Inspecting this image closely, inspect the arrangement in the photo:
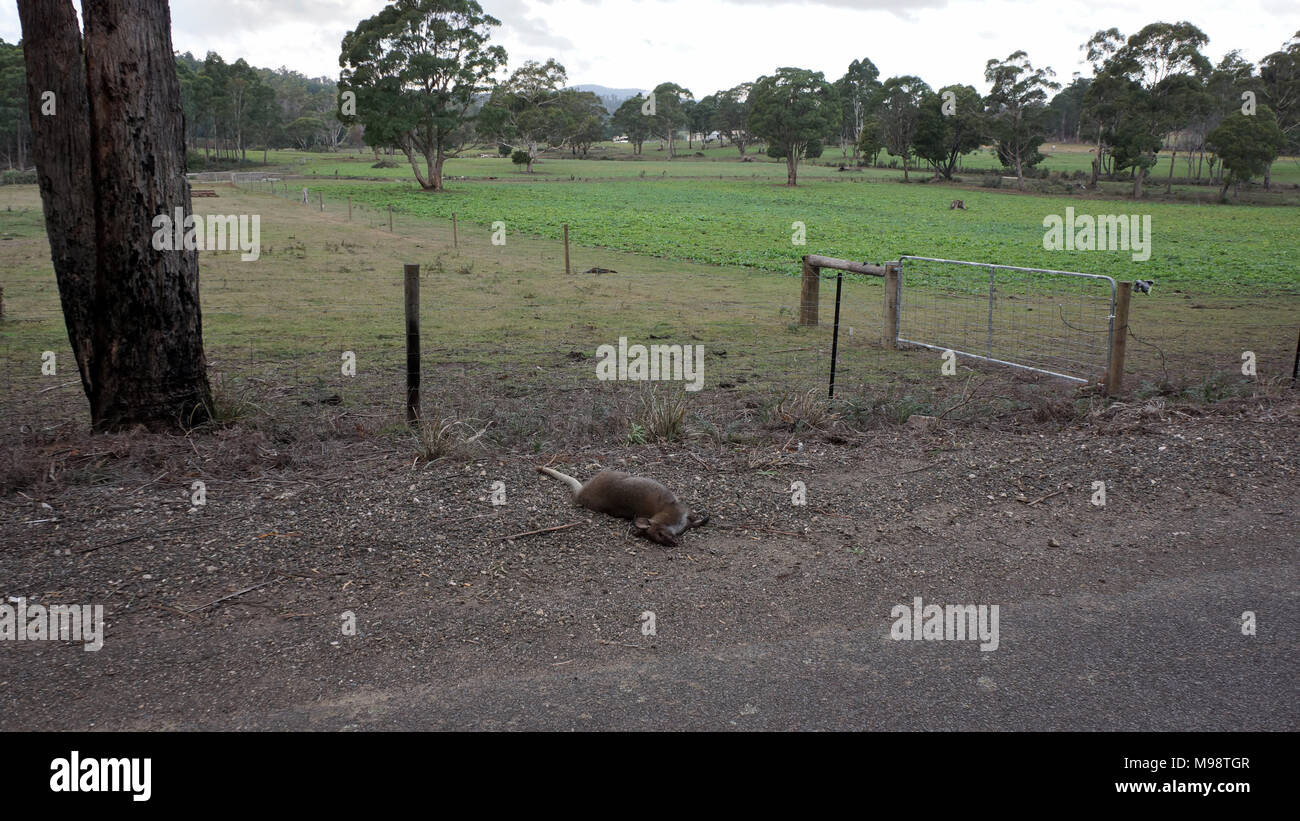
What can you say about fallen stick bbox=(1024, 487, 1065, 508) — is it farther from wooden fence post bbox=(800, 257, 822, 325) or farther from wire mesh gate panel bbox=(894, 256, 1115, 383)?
wooden fence post bbox=(800, 257, 822, 325)

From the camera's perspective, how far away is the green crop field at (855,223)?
25062 millimetres

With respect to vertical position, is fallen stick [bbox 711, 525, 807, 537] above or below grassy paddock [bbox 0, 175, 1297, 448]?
below

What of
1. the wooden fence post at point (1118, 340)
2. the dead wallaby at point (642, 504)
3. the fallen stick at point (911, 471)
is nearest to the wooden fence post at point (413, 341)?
the dead wallaby at point (642, 504)

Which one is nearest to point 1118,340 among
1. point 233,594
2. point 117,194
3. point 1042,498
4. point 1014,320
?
point 1042,498

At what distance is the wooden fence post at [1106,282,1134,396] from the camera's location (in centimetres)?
940

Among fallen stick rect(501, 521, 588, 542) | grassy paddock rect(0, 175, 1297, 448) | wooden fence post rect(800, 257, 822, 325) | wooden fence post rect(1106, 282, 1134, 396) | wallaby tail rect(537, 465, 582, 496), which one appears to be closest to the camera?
fallen stick rect(501, 521, 588, 542)

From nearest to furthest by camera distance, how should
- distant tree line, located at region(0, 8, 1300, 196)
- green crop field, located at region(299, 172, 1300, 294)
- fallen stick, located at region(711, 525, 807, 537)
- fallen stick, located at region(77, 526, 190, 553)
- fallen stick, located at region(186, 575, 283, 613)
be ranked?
fallen stick, located at region(186, 575, 283, 613) < fallen stick, located at region(77, 526, 190, 553) < fallen stick, located at region(711, 525, 807, 537) < green crop field, located at region(299, 172, 1300, 294) < distant tree line, located at region(0, 8, 1300, 196)

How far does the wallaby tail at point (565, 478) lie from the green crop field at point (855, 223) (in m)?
17.4

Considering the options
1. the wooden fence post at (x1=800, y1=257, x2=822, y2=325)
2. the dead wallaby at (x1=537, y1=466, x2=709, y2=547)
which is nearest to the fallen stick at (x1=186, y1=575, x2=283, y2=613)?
the dead wallaby at (x1=537, y1=466, x2=709, y2=547)

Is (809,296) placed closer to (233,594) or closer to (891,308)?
(891,308)

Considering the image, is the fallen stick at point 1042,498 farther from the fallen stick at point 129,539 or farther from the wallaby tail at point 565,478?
the fallen stick at point 129,539

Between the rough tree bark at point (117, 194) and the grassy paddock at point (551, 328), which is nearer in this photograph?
the rough tree bark at point (117, 194)

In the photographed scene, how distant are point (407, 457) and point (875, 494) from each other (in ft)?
10.0

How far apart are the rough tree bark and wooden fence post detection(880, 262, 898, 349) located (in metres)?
8.67
